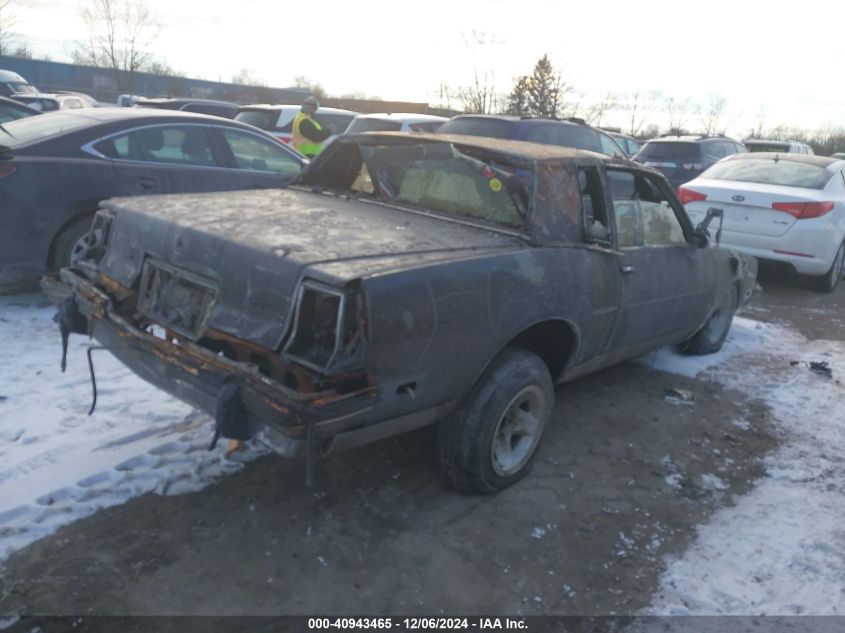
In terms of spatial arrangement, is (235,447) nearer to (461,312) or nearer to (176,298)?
(176,298)

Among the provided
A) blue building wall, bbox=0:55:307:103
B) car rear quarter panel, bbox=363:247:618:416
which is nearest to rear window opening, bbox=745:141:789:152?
car rear quarter panel, bbox=363:247:618:416

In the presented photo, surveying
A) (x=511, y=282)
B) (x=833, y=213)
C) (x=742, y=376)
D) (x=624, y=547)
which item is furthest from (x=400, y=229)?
(x=833, y=213)

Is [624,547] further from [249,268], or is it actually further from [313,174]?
[313,174]

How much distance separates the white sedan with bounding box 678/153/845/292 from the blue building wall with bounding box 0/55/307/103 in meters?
38.4

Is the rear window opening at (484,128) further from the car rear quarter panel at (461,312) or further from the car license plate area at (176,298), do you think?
the car license plate area at (176,298)

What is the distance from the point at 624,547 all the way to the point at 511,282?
52.4 inches

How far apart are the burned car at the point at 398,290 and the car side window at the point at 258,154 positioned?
7.57 feet

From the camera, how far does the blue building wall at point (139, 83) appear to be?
42.3 meters

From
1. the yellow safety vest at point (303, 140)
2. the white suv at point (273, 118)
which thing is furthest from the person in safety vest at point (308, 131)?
the white suv at point (273, 118)

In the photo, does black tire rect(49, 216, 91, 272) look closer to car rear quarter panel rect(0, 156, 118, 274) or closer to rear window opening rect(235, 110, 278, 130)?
car rear quarter panel rect(0, 156, 118, 274)

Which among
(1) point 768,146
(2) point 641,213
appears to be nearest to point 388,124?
(2) point 641,213

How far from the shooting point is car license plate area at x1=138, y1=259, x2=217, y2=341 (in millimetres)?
3133

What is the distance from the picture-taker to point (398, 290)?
284cm

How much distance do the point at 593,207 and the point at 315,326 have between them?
2.04m
